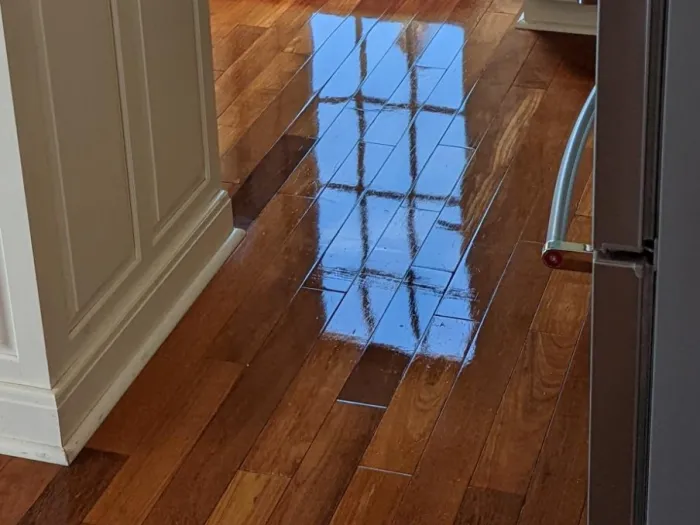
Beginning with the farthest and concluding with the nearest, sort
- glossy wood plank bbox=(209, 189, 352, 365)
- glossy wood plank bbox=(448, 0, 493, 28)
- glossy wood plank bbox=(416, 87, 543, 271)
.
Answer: glossy wood plank bbox=(448, 0, 493, 28)
glossy wood plank bbox=(416, 87, 543, 271)
glossy wood plank bbox=(209, 189, 352, 365)

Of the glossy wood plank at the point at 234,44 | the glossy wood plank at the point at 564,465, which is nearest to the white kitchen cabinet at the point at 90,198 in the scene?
the glossy wood plank at the point at 564,465

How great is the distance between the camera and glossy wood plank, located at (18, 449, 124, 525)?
191 centimetres

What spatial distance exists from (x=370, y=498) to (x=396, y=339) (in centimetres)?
45

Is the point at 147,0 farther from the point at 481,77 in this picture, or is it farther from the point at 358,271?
the point at 481,77

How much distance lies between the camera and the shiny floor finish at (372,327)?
195 cm

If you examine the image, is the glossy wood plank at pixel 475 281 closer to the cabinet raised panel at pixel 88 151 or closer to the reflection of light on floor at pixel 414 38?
the cabinet raised panel at pixel 88 151

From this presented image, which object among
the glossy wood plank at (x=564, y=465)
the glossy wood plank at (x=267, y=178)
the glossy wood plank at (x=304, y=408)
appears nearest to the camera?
the glossy wood plank at (x=564, y=465)

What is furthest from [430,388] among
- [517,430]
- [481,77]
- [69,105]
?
[481,77]

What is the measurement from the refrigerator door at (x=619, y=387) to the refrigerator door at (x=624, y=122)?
0.11ft

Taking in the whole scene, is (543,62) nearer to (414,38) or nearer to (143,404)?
(414,38)

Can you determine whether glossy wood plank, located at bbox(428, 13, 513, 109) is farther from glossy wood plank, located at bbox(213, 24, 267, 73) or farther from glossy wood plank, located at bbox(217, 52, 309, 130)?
glossy wood plank, located at bbox(213, 24, 267, 73)

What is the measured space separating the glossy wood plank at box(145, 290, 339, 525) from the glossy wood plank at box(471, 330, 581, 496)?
15.7 inches

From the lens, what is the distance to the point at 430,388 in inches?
85.9

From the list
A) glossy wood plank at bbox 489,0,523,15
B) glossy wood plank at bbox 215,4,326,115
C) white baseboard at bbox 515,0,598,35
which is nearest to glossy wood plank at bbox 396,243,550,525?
glossy wood plank at bbox 215,4,326,115
